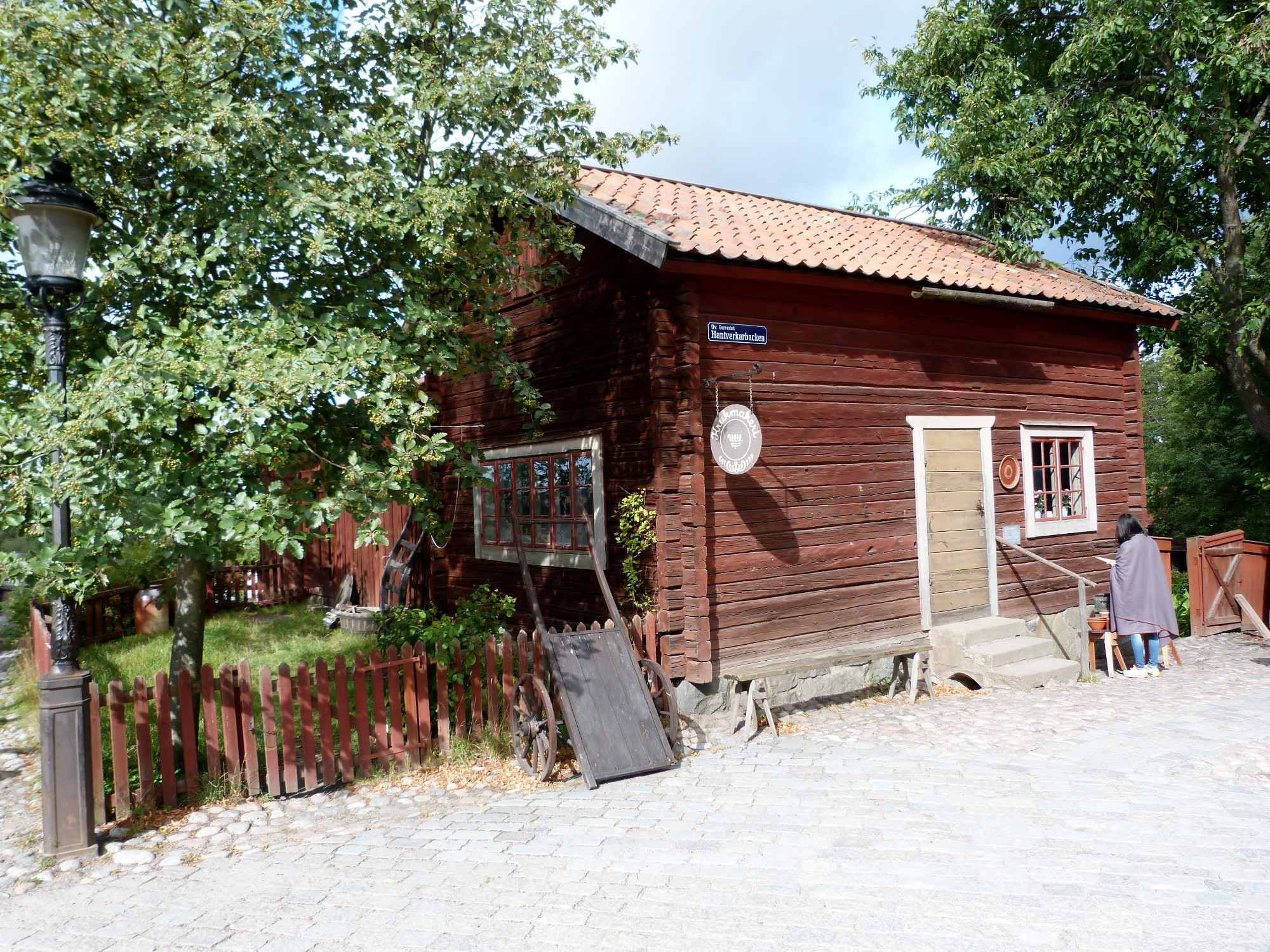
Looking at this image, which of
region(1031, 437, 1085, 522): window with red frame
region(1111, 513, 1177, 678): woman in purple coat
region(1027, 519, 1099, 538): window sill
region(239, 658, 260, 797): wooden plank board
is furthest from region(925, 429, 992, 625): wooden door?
region(239, 658, 260, 797): wooden plank board

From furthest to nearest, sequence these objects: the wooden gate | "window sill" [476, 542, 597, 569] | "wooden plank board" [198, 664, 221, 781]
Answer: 1. the wooden gate
2. "window sill" [476, 542, 597, 569]
3. "wooden plank board" [198, 664, 221, 781]

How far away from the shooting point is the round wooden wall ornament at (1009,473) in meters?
9.60

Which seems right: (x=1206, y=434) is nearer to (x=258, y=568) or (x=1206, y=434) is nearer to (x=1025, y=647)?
(x=1025, y=647)

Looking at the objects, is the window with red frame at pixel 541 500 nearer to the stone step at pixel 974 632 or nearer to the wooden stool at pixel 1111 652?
the stone step at pixel 974 632

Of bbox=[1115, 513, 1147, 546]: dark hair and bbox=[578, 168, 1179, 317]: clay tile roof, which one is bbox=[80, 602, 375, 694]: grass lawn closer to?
bbox=[578, 168, 1179, 317]: clay tile roof

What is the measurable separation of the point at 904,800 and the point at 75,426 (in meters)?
5.07

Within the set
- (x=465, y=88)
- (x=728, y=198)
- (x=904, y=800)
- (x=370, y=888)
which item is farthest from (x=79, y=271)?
(x=728, y=198)

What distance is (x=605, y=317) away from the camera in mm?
8086

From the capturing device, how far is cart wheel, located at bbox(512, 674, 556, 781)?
18.7 ft

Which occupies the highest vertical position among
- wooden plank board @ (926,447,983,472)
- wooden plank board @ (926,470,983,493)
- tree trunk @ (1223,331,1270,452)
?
tree trunk @ (1223,331,1270,452)

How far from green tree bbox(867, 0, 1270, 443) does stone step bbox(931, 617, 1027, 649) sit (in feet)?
17.5

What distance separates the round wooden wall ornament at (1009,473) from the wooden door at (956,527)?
30 cm

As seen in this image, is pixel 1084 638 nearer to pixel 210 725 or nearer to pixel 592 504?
pixel 592 504

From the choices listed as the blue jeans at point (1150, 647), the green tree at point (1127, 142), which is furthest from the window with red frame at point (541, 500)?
the green tree at point (1127, 142)
